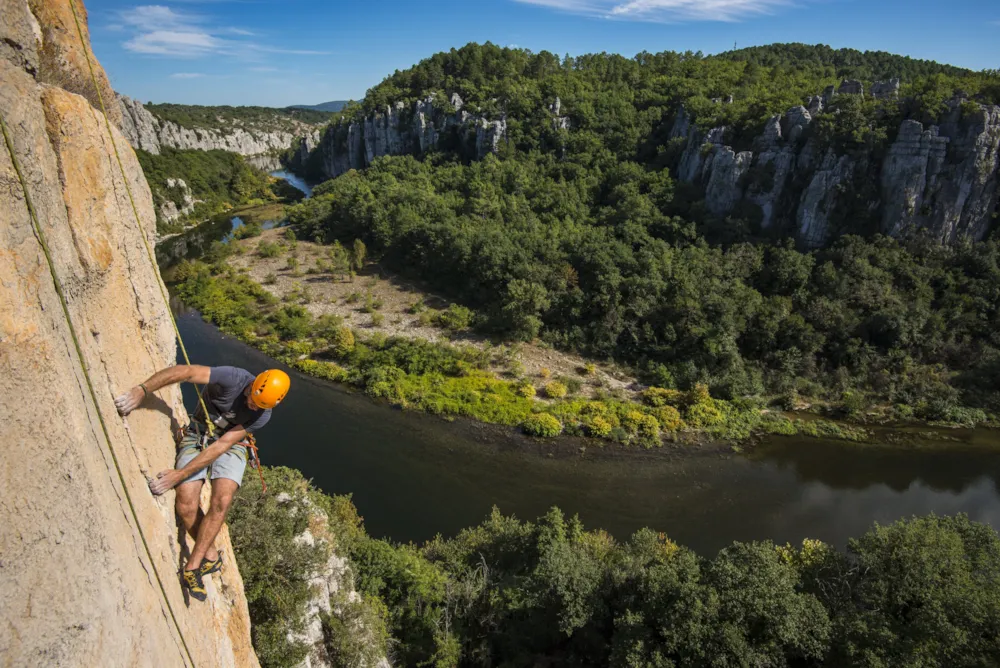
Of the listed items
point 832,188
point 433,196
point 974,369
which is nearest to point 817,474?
point 974,369

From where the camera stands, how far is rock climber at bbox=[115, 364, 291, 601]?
399 centimetres

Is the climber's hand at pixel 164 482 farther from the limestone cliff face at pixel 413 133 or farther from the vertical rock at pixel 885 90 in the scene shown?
the limestone cliff face at pixel 413 133

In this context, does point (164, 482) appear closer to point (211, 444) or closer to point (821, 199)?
point (211, 444)

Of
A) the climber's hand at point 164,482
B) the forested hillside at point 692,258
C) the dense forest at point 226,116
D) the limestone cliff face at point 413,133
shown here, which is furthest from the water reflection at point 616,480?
the dense forest at point 226,116

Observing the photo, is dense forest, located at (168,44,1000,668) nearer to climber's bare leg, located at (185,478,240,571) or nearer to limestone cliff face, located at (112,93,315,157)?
climber's bare leg, located at (185,478,240,571)

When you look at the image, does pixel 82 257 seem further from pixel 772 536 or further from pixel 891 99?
pixel 891 99

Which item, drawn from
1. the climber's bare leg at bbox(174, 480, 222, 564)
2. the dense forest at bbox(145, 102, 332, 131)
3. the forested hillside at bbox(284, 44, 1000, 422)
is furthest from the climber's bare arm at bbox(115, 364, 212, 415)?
the dense forest at bbox(145, 102, 332, 131)

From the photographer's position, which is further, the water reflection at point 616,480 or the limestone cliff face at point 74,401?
the water reflection at point 616,480

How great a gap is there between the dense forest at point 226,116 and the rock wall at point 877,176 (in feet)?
255

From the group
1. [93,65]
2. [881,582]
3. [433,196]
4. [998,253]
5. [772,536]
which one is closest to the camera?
[93,65]

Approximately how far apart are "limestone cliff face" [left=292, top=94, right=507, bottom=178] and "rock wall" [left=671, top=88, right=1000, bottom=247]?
72.2ft

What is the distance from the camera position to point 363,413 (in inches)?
902

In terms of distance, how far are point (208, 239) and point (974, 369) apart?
2267 inches

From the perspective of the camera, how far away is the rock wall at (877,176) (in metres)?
27.6
